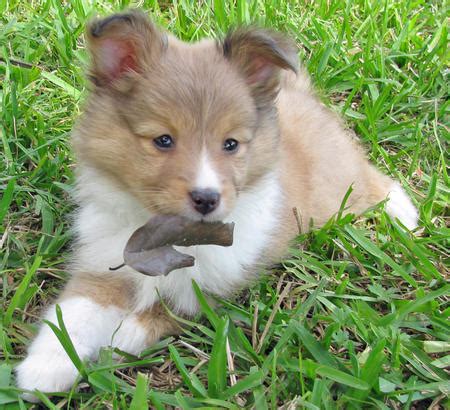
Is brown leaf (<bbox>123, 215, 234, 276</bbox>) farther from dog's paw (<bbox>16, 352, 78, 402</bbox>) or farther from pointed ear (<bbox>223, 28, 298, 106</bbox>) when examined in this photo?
pointed ear (<bbox>223, 28, 298, 106</bbox>)

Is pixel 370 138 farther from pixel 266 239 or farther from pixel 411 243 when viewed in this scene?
pixel 266 239

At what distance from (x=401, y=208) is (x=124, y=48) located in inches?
83.1

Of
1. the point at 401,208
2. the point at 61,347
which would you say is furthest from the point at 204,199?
the point at 401,208

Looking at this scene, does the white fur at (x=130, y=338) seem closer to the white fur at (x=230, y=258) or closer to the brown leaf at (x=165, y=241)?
the white fur at (x=230, y=258)

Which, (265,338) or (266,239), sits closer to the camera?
(265,338)

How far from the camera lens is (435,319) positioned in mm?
3229

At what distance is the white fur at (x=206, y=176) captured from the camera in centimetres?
275

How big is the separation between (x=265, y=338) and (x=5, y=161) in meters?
2.00

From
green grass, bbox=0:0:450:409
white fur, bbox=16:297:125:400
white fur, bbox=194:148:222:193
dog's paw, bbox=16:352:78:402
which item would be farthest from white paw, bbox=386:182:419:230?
dog's paw, bbox=16:352:78:402

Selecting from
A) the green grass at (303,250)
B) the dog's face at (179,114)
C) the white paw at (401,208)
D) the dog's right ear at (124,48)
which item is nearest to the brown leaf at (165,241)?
the dog's face at (179,114)

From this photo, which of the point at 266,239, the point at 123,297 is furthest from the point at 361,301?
the point at 123,297

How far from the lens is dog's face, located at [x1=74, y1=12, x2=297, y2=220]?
283 centimetres

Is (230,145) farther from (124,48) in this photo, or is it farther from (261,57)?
(124,48)

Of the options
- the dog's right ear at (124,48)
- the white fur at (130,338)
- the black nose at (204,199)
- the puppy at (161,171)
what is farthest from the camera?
the white fur at (130,338)
